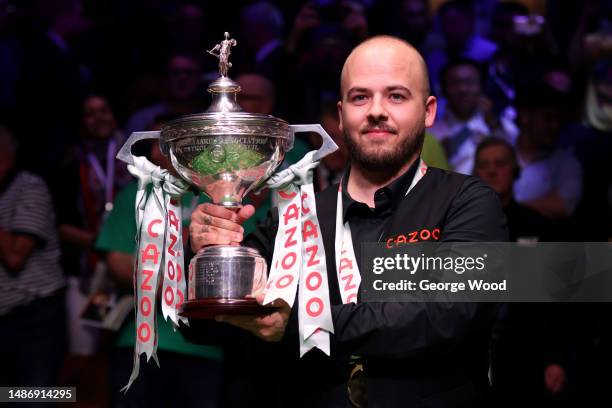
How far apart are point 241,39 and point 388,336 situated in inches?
140

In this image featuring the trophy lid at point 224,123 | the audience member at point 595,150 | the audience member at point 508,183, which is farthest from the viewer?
the audience member at point 595,150

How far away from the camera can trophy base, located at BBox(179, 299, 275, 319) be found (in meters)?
2.30

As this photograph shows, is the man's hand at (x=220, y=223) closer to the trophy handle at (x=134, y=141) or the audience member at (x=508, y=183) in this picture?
the trophy handle at (x=134, y=141)

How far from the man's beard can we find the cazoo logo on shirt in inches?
7.4

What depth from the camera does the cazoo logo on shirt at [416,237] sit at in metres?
2.52

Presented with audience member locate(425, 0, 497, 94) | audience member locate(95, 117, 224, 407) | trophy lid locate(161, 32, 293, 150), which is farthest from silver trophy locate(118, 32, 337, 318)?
audience member locate(425, 0, 497, 94)

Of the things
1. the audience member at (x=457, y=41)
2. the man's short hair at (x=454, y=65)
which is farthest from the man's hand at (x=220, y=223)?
the audience member at (x=457, y=41)

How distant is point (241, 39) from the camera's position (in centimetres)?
565

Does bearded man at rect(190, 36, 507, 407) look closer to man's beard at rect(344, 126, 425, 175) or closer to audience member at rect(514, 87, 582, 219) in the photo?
man's beard at rect(344, 126, 425, 175)

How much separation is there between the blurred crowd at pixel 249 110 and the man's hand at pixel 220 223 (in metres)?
1.32

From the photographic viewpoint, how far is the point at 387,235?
2562mm

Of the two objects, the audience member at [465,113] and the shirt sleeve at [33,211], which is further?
the audience member at [465,113]

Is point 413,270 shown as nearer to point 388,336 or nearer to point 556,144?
point 388,336

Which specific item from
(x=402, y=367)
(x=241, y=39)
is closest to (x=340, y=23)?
(x=241, y=39)
